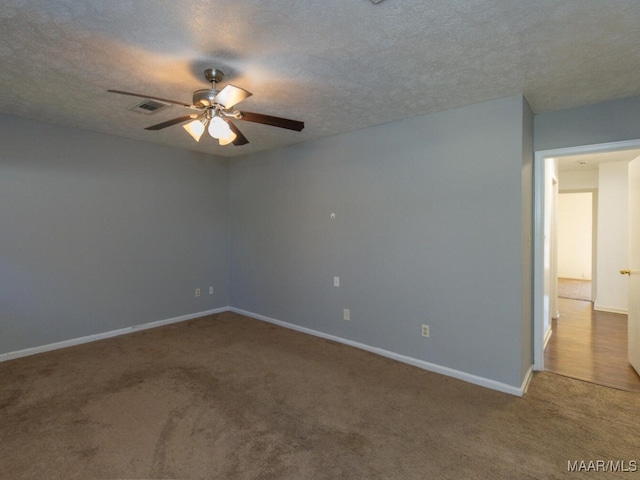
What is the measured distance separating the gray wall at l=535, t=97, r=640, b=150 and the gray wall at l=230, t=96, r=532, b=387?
33 centimetres

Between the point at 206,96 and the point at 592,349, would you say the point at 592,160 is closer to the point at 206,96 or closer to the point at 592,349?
the point at 592,349

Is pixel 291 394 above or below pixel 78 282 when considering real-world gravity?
below

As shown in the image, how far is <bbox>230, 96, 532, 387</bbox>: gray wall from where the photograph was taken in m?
2.75

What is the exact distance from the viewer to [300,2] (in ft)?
5.28

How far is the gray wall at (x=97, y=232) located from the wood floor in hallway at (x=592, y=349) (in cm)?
451

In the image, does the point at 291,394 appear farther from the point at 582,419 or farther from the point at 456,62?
the point at 456,62

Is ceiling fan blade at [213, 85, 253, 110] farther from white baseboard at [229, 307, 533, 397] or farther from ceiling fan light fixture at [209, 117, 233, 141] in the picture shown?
white baseboard at [229, 307, 533, 397]

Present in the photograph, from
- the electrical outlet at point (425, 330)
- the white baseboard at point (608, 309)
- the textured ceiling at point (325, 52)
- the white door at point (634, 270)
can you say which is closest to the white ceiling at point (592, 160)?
the white door at point (634, 270)

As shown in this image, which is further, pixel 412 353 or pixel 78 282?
pixel 78 282

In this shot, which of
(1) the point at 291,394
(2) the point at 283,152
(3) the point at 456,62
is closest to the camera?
(3) the point at 456,62

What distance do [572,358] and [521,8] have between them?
340 centimetres

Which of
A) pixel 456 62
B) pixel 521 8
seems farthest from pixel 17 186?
pixel 521 8

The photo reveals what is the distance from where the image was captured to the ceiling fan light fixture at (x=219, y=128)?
2221 mm

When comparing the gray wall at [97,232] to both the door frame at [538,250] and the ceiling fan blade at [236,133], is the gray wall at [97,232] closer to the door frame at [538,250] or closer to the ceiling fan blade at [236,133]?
the ceiling fan blade at [236,133]
